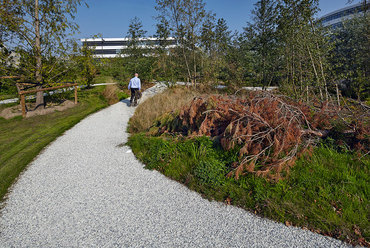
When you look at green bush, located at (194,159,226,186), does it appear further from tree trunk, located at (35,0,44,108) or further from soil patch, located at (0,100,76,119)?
tree trunk, located at (35,0,44,108)

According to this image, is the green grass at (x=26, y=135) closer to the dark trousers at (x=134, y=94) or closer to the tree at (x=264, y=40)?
the dark trousers at (x=134, y=94)

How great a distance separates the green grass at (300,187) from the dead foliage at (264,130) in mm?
212

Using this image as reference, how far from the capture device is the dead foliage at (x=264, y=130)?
11.9 ft

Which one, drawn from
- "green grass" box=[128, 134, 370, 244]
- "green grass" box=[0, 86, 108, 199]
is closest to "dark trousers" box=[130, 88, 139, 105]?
"green grass" box=[0, 86, 108, 199]

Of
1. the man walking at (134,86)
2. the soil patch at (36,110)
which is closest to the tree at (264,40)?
the man walking at (134,86)

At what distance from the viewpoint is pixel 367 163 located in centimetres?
363

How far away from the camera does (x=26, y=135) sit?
7152 mm

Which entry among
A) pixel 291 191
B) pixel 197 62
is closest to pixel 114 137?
pixel 291 191

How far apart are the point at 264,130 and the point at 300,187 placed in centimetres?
125

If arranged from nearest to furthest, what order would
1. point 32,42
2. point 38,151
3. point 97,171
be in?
1. point 97,171
2. point 38,151
3. point 32,42

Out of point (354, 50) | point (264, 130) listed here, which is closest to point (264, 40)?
point (354, 50)

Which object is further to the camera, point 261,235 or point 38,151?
point 38,151

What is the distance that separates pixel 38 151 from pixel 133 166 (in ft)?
9.64

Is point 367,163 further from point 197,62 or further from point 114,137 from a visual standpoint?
point 197,62
